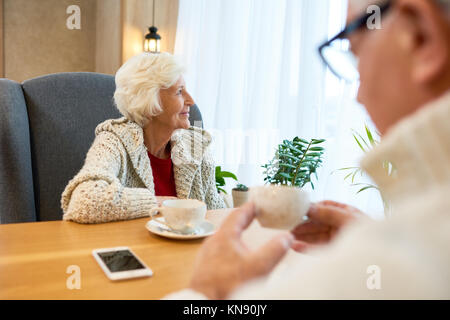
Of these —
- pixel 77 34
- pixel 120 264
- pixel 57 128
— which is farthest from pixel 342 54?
pixel 77 34

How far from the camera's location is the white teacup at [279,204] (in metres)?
0.65

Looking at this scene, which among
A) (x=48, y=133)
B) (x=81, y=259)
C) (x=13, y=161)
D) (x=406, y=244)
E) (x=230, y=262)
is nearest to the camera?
(x=406, y=244)

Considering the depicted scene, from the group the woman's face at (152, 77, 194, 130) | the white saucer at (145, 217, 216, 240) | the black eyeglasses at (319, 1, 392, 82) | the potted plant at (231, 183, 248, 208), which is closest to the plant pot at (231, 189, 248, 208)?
the potted plant at (231, 183, 248, 208)

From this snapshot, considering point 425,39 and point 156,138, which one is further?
point 156,138

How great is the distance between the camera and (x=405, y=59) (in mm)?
314

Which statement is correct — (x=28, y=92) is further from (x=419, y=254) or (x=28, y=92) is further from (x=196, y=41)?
(x=196, y=41)

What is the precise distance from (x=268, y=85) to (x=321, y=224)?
6.80 ft

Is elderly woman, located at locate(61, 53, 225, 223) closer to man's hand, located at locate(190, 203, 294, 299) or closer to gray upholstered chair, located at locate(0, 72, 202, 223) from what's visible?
gray upholstered chair, located at locate(0, 72, 202, 223)

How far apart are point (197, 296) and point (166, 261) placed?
356mm

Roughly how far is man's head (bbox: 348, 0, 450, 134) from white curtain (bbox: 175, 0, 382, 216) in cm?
167

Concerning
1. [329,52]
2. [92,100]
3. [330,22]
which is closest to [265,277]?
[329,52]

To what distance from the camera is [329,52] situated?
1.75ft

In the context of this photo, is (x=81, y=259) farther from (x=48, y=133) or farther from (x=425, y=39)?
(x=48, y=133)

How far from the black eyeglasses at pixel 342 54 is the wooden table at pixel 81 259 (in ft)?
1.49
